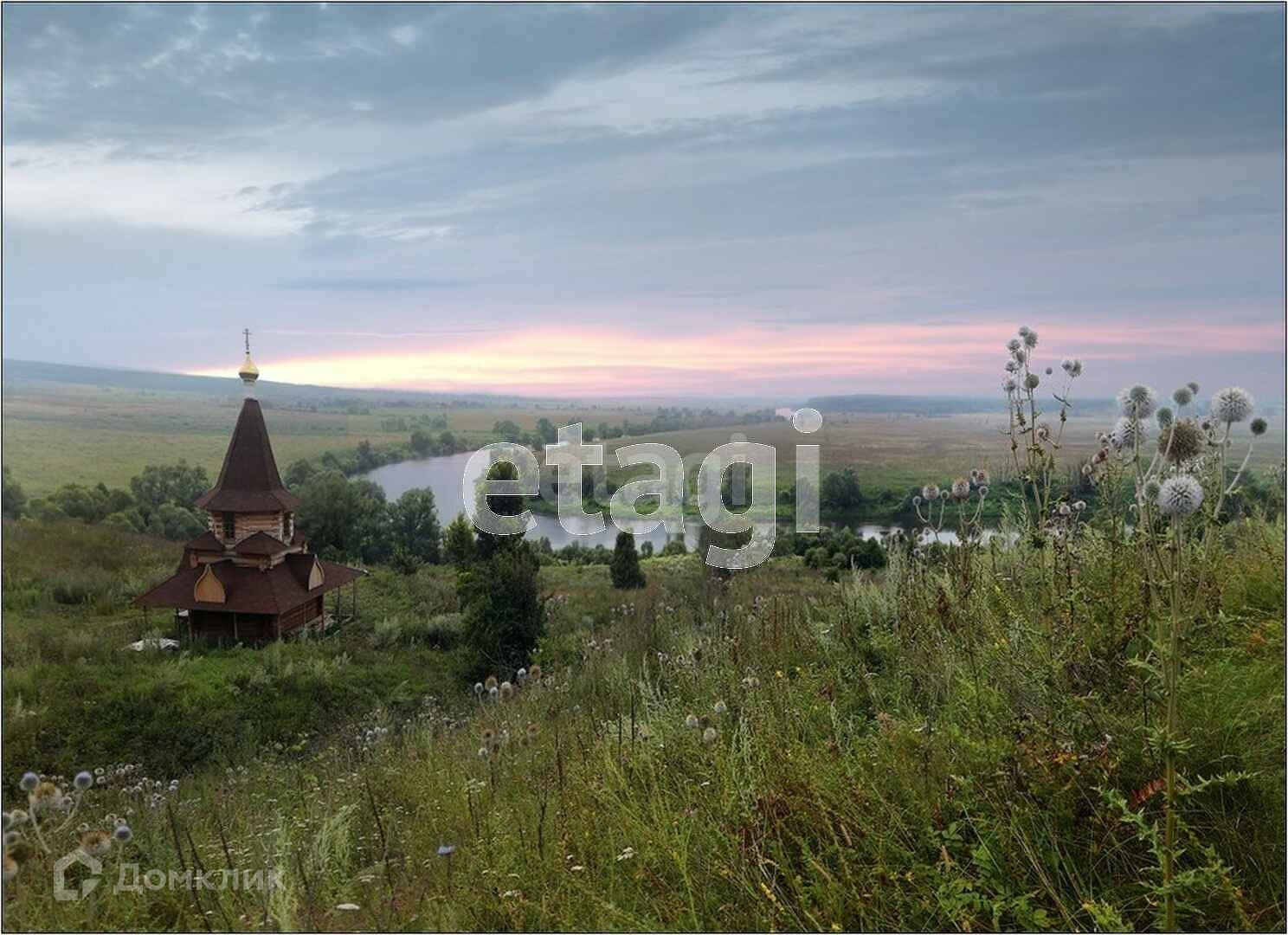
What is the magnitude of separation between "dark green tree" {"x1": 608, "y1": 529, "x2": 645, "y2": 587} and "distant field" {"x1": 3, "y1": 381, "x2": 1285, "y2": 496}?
8.48 feet

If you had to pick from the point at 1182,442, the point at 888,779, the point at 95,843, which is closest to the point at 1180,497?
the point at 1182,442

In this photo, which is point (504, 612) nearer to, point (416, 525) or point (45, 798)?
point (45, 798)

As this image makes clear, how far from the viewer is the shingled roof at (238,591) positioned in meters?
15.1

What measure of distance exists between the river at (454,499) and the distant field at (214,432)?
1.37 m

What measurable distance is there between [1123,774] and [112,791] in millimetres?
6948

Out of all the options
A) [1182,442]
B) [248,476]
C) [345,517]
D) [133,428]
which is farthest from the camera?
[345,517]

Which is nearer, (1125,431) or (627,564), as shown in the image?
(1125,431)

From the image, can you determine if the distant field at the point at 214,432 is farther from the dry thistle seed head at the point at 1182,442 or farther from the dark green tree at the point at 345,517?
the dry thistle seed head at the point at 1182,442

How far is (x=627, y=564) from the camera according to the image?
18328 mm

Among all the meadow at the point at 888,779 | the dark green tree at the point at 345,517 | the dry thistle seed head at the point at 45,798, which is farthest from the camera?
the dark green tree at the point at 345,517

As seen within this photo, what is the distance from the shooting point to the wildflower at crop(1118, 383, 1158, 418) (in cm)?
246

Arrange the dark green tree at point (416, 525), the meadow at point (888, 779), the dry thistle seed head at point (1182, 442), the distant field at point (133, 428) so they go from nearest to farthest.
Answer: the meadow at point (888, 779)
the dry thistle seed head at point (1182, 442)
the distant field at point (133, 428)
the dark green tree at point (416, 525)

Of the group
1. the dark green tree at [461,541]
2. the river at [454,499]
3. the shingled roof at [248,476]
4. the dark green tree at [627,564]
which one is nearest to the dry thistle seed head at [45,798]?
the dark green tree at [461,541]

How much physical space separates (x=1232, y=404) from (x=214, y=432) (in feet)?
69.6
